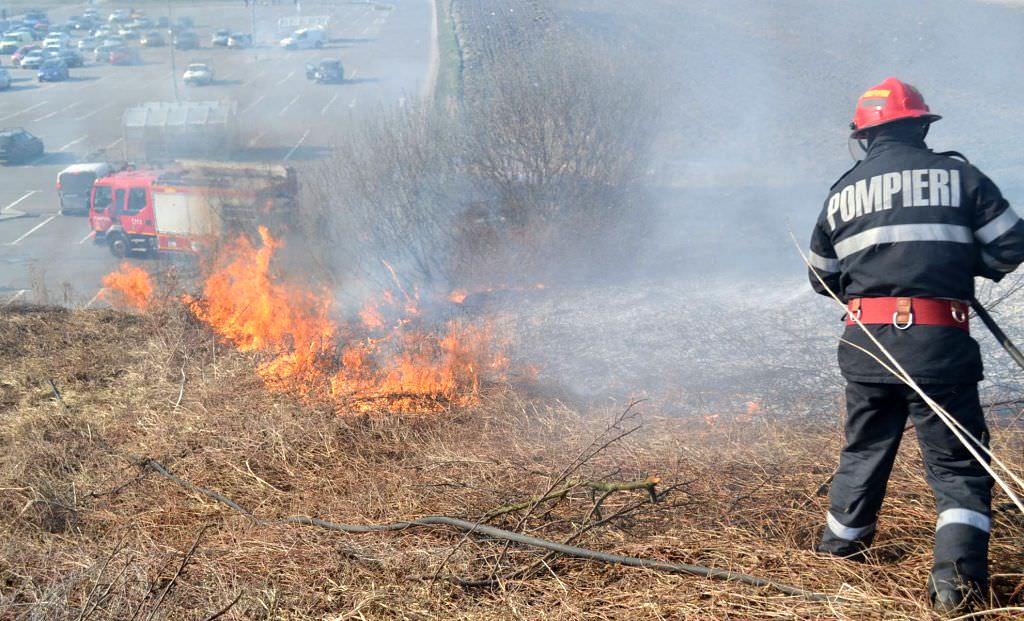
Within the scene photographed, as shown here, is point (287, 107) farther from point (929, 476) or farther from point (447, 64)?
point (929, 476)

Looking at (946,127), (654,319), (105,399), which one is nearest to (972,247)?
(105,399)

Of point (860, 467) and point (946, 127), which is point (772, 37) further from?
point (860, 467)

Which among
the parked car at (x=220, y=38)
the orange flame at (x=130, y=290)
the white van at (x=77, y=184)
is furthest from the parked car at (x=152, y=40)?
the orange flame at (x=130, y=290)

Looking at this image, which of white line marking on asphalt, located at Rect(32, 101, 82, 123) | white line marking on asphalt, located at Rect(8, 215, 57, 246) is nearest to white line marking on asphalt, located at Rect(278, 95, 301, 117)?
white line marking on asphalt, located at Rect(32, 101, 82, 123)

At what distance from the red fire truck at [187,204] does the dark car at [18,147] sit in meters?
11.9

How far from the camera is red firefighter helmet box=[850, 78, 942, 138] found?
313 centimetres

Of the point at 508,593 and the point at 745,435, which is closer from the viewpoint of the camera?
the point at 508,593

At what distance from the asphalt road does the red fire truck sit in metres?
1.64

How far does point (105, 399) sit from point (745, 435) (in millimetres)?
5237

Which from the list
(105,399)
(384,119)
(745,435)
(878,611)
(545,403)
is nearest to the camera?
(878,611)

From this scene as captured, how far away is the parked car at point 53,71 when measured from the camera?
40.9 meters

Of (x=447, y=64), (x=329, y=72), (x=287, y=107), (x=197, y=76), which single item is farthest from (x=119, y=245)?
(x=329, y=72)

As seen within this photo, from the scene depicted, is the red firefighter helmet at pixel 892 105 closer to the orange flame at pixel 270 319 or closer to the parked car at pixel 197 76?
the orange flame at pixel 270 319

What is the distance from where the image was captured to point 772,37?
2902cm
